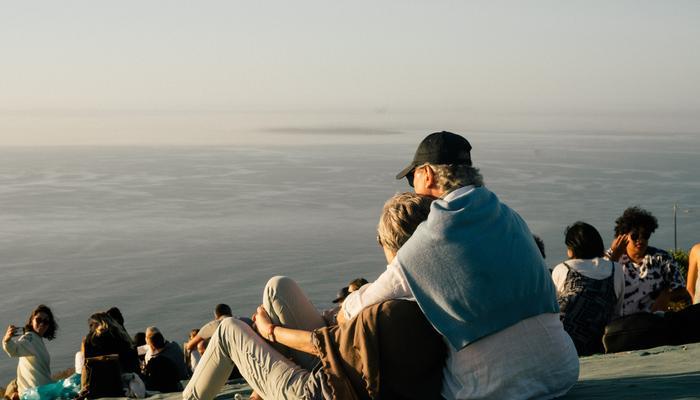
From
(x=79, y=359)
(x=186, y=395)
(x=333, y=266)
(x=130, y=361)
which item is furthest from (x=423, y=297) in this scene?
(x=333, y=266)

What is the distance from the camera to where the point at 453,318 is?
383 cm

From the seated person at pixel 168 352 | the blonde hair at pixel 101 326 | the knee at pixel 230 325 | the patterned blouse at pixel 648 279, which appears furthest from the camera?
the seated person at pixel 168 352

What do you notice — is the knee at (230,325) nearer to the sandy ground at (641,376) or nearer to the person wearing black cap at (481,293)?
the person wearing black cap at (481,293)

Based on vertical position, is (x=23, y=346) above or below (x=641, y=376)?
below

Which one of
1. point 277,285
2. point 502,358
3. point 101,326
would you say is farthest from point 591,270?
point 101,326

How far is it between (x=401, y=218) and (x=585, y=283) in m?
2.84

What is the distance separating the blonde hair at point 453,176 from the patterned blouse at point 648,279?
3202 mm

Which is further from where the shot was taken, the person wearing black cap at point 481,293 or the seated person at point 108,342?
the seated person at point 108,342

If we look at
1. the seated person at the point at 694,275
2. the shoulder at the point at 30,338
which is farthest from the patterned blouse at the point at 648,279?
the shoulder at the point at 30,338

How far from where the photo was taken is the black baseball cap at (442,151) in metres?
4.68

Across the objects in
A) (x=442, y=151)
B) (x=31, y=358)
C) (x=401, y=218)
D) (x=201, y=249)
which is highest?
(x=442, y=151)

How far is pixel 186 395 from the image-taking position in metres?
5.26

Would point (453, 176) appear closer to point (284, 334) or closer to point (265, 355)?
point (284, 334)

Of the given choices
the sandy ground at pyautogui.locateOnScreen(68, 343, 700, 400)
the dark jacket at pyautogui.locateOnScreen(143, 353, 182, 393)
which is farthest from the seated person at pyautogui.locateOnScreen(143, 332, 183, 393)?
the sandy ground at pyautogui.locateOnScreen(68, 343, 700, 400)
